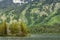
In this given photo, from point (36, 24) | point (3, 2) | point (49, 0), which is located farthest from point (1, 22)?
point (49, 0)

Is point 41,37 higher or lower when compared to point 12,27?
lower

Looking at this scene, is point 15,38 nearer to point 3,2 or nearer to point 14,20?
point 14,20

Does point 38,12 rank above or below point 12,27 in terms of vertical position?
above

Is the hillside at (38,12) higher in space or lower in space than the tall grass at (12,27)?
higher

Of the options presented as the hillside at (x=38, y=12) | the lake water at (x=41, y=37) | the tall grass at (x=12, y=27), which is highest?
the hillside at (x=38, y=12)

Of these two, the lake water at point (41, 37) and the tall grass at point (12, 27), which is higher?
the tall grass at point (12, 27)

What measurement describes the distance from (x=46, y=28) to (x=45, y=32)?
0.21 feet

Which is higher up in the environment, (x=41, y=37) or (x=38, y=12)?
(x=38, y=12)

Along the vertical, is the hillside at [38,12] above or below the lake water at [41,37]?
above

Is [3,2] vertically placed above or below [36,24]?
above

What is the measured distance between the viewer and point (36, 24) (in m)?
3.05

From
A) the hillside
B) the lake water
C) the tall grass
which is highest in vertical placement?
the hillside

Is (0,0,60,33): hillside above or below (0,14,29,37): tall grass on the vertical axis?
above

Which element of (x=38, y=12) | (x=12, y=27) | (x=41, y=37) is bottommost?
(x=41, y=37)
